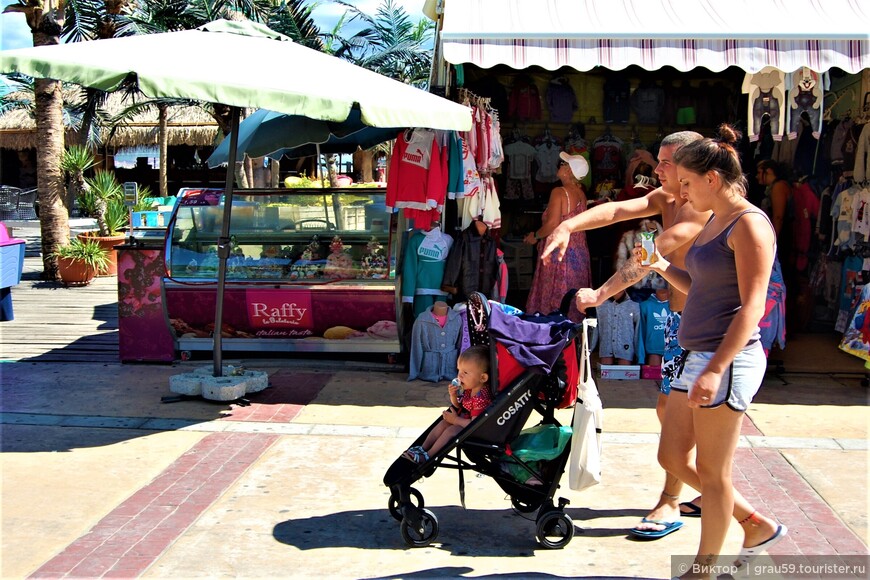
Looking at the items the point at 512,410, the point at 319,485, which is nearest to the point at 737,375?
the point at 512,410

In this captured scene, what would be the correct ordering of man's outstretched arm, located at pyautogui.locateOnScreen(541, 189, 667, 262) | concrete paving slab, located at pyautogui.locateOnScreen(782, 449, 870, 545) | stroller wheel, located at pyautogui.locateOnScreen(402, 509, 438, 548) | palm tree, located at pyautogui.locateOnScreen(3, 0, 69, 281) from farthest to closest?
palm tree, located at pyautogui.locateOnScreen(3, 0, 69, 281) < concrete paving slab, located at pyautogui.locateOnScreen(782, 449, 870, 545) < stroller wheel, located at pyautogui.locateOnScreen(402, 509, 438, 548) < man's outstretched arm, located at pyautogui.locateOnScreen(541, 189, 667, 262)

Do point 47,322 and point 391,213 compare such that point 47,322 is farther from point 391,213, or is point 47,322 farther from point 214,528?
point 214,528

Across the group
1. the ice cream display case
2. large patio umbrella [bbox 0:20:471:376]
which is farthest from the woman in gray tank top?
the ice cream display case

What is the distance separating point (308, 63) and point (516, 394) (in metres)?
3.45

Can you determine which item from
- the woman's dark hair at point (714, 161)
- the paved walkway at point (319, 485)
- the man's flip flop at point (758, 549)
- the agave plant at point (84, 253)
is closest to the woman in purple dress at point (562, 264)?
the paved walkway at point (319, 485)

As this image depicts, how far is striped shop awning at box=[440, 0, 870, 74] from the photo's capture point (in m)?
6.95

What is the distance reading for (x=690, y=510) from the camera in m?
4.57

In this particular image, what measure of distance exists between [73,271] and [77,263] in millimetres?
147

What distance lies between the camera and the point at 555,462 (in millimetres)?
4211

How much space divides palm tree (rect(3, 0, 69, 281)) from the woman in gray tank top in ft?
37.3

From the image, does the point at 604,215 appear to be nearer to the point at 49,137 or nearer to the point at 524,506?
the point at 524,506

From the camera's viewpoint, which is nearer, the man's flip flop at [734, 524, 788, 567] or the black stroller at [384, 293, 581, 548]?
the man's flip flop at [734, 524, 788, 567]

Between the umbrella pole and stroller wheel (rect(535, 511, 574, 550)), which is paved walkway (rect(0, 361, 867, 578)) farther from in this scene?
the umbrella pole

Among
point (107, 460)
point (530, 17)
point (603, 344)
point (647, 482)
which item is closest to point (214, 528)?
point (107, 460)
